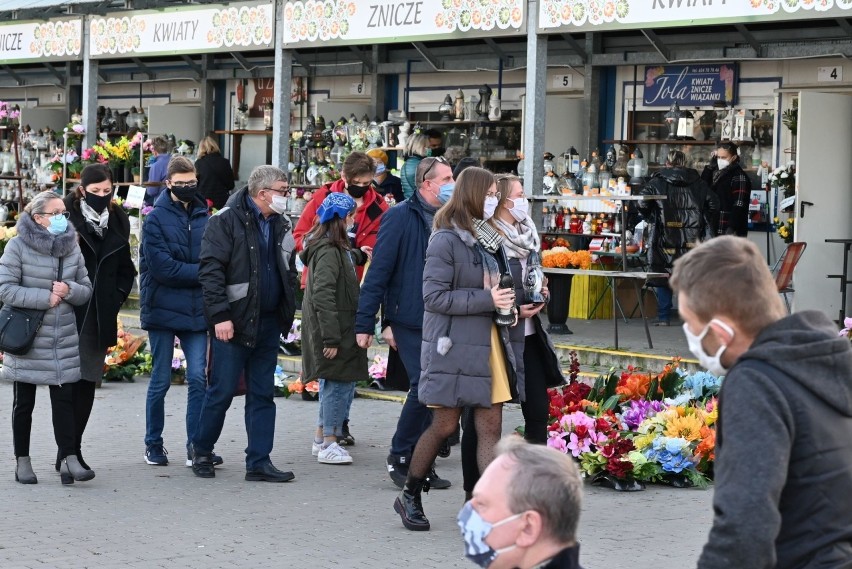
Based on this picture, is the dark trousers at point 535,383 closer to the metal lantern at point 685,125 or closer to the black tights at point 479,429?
the black tights at point 479,429

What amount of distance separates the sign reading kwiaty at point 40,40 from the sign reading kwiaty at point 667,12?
7686mm

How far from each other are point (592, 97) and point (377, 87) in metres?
3.80

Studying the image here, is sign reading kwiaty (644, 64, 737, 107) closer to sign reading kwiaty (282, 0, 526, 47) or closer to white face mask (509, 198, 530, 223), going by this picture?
sign reading kwiaty (282, 0, 526, 47)

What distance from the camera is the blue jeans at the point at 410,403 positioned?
7.70 m

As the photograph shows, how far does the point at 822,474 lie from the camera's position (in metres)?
3.04

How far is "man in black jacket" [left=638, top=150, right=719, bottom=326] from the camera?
1361 centimetres

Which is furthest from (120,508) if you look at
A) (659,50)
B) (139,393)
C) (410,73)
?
(410,73)

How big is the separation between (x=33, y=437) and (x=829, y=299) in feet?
25.2

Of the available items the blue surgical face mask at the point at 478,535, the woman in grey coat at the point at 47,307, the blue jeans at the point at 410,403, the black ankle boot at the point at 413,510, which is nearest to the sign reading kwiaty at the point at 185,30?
the woman in grey coat at the point at 47,307

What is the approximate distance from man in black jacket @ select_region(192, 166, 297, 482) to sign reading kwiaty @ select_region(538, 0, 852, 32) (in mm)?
4899

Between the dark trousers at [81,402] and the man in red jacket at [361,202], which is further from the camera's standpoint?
the man in red jacket at [361,202]

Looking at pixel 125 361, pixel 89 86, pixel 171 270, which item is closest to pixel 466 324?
pixel 171 270

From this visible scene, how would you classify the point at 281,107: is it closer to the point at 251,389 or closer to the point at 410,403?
the point at 251,389

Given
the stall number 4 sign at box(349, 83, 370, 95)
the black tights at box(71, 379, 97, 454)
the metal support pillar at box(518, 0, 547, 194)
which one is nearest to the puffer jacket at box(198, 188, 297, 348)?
the black tights at box(71, 379, 97, 454)
